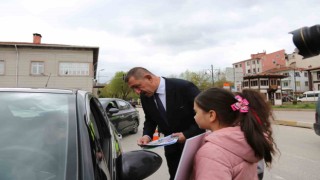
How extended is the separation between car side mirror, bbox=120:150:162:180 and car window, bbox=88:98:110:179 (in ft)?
0.40

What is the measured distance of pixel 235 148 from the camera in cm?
173

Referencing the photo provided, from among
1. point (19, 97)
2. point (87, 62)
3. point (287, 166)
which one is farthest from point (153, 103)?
point (87, 62)

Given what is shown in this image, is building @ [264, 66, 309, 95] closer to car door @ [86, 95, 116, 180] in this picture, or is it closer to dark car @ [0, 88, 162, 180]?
car door @ [86, 95, 116, 180]

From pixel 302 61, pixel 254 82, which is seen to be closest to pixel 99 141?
pixel 254 82

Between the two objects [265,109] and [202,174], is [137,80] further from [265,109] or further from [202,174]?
[202,174]

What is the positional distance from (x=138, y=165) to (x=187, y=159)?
491mm

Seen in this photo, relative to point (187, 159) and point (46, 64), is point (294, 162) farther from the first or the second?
point (46, 64)

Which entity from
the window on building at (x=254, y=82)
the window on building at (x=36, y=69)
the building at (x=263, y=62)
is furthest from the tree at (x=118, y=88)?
the window on building at (x=36, y=69)

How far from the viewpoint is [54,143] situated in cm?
186

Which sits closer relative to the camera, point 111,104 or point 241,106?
point 241,106

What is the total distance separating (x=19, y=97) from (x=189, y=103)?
4.86 ft

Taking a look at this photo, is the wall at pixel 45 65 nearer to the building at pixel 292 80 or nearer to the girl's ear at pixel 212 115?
the girl's ear at pixel 212 115

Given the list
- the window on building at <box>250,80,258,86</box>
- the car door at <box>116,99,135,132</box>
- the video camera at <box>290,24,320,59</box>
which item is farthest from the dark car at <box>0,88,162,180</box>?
the window on building at <box>250,80,258,86</box>

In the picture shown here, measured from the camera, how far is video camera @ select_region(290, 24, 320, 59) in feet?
12.1
